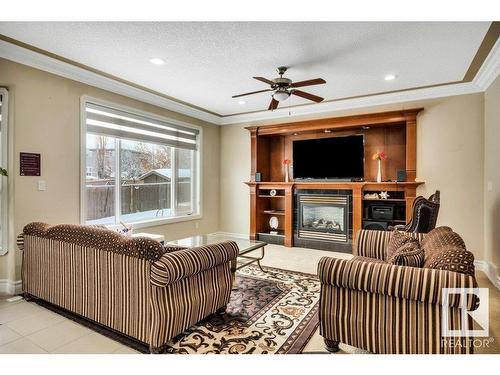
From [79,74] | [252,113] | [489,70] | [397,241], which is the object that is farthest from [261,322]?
[252,113]

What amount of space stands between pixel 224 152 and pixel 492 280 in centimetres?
500

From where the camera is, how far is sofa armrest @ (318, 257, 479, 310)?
1.55 metres

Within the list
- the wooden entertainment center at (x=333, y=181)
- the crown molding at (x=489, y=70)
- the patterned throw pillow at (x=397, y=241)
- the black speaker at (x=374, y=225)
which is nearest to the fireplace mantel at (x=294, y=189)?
the wooden entertainment center at (x=333, y=181)

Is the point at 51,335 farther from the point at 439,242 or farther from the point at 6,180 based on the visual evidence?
the point at 439,242

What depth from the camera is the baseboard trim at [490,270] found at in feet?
11.1

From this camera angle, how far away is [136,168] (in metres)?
4.68

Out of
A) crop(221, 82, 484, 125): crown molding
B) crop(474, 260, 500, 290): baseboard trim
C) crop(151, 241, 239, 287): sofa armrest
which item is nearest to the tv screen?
crop(221, 82, 484, 125): crown molding

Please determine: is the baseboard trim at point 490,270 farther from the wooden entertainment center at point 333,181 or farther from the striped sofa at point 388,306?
the striped sofa at point 388,306

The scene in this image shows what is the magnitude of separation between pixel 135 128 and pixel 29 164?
1.63 metres

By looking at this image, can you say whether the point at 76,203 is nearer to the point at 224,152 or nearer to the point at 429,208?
the point at 224,152

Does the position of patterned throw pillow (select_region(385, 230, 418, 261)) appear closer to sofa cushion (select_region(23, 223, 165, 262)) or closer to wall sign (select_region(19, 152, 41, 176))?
sofa cushion (select_region(23, 223, 165, 262))

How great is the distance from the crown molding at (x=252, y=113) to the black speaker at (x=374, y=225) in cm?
199

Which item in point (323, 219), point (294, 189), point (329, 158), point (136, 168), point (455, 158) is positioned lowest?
point (323, 219)
